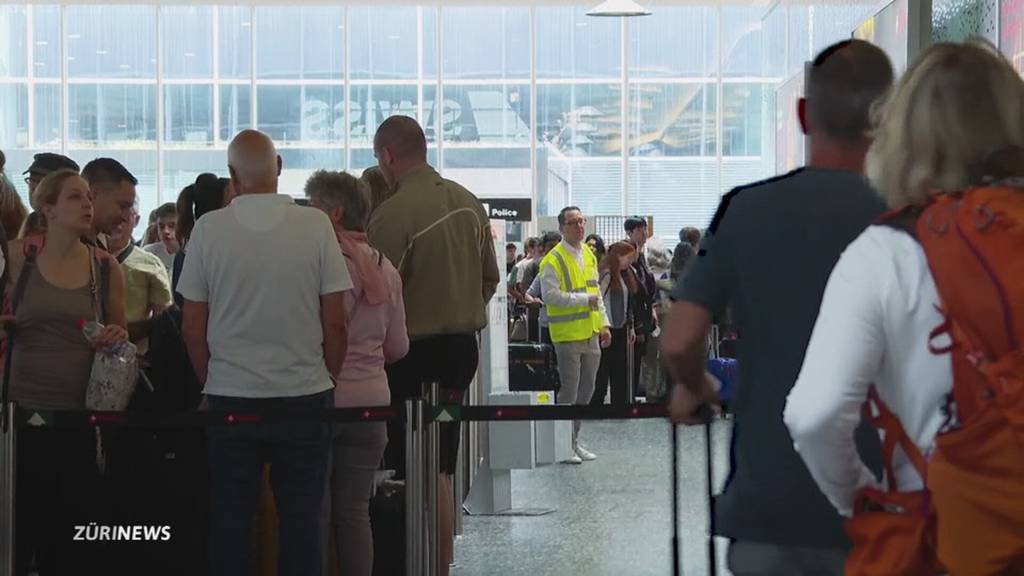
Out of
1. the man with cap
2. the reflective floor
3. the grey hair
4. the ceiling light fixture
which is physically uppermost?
the ceiling light fixture

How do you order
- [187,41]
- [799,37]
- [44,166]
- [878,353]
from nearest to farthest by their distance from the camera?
[878,353], [44,166], [799,37], [187,41]

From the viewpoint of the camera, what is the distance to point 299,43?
2434 centimetres

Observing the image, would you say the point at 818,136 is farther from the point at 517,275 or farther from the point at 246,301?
the point at 517,275

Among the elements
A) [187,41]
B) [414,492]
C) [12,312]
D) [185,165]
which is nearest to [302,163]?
[185,165]

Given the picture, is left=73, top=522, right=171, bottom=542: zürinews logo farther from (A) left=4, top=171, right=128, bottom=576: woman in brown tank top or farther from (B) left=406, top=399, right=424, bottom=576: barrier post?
(B) left=406, top=399, right=424, bottom=576: barrier post

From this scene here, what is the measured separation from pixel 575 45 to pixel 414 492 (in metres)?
19.1

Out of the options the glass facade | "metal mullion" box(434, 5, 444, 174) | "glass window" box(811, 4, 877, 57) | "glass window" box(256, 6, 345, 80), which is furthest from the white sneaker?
"glass window" box(256, 6, 345, 80)

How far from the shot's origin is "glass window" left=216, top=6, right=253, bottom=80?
2425 centimetres

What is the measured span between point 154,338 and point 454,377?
1.12 metres

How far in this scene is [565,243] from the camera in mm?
12344

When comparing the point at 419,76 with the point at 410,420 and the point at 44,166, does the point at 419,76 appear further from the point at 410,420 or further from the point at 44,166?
the point at 410,420

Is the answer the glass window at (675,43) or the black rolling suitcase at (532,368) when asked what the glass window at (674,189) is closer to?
the glass window at (675,43)

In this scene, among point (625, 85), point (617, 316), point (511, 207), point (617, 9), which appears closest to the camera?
point (617, 316)

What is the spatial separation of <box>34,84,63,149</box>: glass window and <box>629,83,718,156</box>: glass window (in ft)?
27.2
